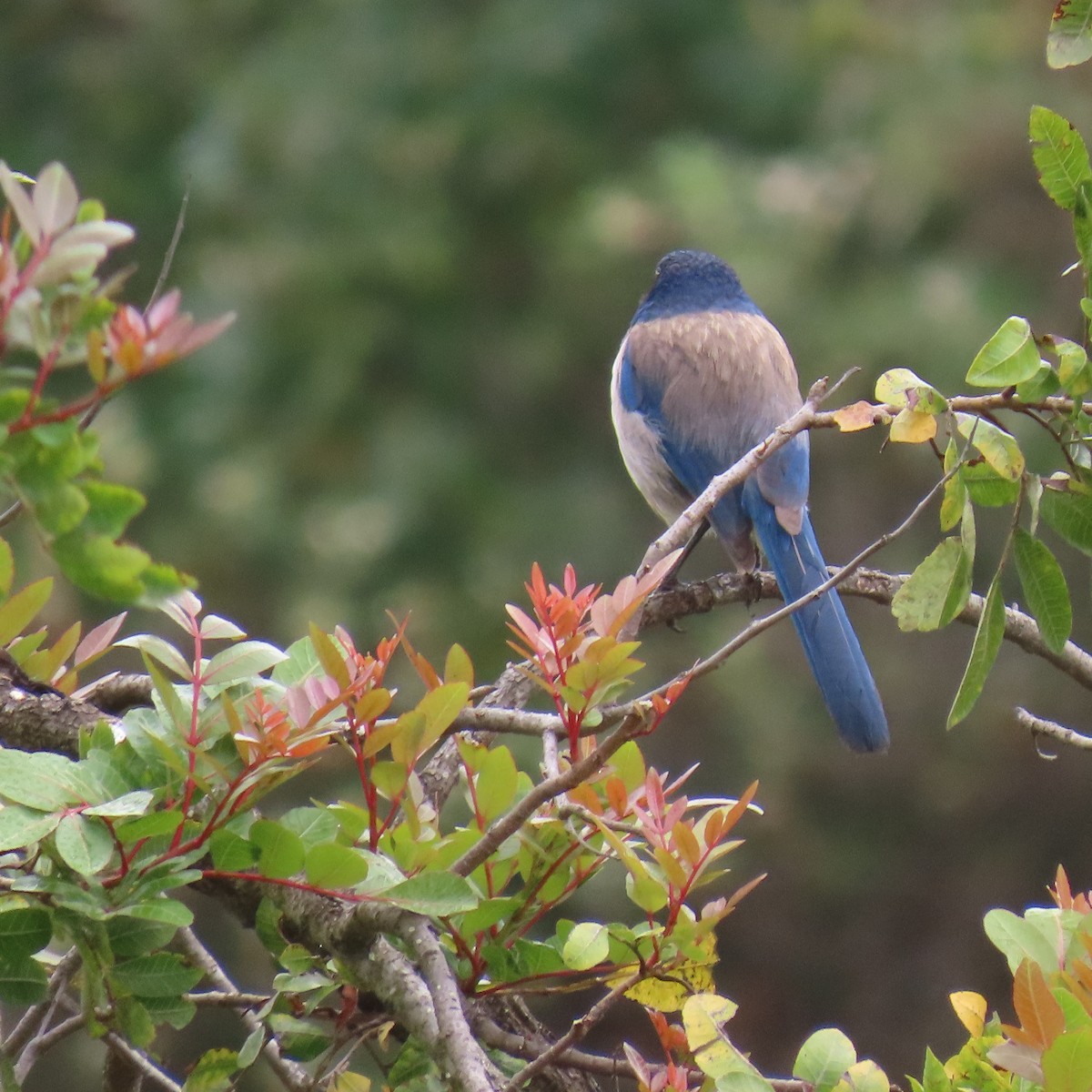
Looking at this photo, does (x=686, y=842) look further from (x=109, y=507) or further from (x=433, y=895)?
(x=109, y=507)

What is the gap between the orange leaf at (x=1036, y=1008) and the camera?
1.35 m

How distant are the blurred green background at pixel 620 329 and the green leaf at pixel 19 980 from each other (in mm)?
5311

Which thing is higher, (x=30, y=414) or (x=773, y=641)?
(x=30, y=414)

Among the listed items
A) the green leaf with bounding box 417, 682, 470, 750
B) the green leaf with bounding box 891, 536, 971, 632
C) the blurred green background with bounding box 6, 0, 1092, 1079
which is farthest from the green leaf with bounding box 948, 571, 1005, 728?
the blurred green background with bounding box 6, 0, 1092, 1079

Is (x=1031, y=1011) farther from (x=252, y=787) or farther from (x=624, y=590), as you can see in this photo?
(x=252, y=787)

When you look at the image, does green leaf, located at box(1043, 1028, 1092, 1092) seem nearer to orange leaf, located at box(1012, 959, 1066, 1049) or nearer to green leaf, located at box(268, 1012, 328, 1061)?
orange leaf, located at box(1012, 959, 1066, 1049)

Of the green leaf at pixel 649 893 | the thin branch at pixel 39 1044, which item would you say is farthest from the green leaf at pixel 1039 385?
the thin branch at pixel 39 1044

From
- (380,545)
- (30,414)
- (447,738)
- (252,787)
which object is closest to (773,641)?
(380,545)

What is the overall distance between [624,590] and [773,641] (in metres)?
5.70

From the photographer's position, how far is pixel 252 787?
151 centimetres

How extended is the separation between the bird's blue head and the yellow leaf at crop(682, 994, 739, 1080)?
3329 mm

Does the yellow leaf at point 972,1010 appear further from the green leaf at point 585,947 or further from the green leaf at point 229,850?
the green leaf at point 229,850

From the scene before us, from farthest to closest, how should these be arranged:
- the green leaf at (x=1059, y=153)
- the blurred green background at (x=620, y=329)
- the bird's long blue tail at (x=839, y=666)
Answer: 1. the blurred green background at (x=620, y=329)
2. the bird's long blue tail at (x=839, y=666)
3. the green leaf at (x=1059, y=153)

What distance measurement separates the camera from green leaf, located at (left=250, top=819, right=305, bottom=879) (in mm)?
1501
